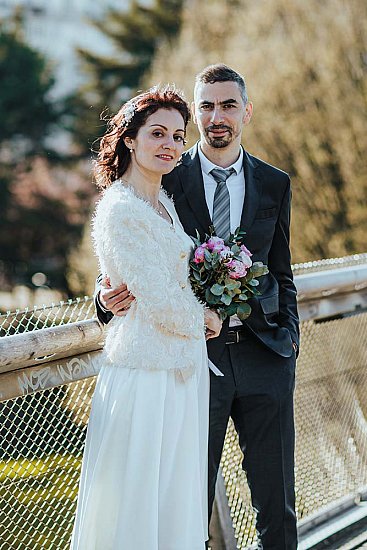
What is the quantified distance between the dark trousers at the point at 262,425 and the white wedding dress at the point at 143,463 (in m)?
0.28

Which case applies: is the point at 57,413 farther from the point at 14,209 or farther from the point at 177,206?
the point at 14,209

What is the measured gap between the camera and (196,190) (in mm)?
3932

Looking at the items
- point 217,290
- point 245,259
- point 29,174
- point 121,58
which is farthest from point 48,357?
point 121,58

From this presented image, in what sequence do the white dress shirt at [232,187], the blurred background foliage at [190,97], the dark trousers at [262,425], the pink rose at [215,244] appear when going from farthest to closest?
the blurred background foliage at [190,97]
the white dress shirt at [232,187]
the dark trousers at [262,425]
the pink rose at [215,244]

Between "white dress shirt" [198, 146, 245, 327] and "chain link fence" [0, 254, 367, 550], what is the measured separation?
70cm

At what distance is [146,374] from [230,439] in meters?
1.42

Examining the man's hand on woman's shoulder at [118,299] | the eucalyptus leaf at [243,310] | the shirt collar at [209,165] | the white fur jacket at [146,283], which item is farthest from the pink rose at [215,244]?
the shirt collar at [209,165]

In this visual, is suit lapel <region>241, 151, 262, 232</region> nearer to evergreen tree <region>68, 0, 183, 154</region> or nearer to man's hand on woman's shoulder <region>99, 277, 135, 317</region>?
man's hand on woman's shoulder <region>99, 277, 135, 317</region>

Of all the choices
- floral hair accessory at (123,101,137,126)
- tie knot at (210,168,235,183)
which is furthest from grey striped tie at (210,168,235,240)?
floral hair accessory at (123,101,137,126)

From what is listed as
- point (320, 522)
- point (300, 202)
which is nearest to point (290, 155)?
point (300, 202)

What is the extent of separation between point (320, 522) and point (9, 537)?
2.09 meters

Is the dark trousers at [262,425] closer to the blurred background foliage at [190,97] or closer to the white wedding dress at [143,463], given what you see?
the white wedding dress at [143,463]

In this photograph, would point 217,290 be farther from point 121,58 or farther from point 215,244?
point 121,58

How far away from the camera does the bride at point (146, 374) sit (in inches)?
133
